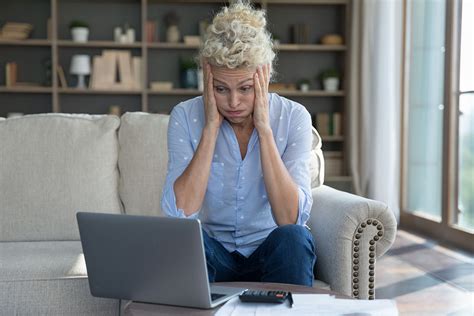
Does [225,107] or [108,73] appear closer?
[225,107]

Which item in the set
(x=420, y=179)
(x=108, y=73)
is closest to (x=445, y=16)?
(x=420, y=179)

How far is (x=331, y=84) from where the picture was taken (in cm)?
663

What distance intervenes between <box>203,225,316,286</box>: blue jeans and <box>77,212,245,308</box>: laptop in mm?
290

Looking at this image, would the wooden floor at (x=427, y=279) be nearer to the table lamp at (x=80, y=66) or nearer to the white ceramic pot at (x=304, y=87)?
the white ceramic pot at (x=304, y=87)

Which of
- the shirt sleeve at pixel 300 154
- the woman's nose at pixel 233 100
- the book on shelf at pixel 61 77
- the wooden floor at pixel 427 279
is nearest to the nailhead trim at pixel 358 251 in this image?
the shirt sleeve at pixel 300 154

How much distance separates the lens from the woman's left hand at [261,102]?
6.92 ft

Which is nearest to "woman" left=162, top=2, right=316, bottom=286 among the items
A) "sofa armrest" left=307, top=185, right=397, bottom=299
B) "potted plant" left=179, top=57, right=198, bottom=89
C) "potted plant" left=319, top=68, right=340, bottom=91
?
"sofa armrest" left=307, top=185, right=397, bottom=299

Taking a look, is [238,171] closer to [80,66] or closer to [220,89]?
[220,89]

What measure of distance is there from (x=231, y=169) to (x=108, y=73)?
4410mm

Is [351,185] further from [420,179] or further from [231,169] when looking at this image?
[231,169]

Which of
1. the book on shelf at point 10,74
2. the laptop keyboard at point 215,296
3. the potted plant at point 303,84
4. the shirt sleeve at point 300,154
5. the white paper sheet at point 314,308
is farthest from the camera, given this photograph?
the potted plant at point 303,84

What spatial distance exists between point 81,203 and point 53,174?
0.15m

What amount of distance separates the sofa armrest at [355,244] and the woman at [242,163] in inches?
5.7

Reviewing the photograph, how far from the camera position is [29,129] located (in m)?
2.74
